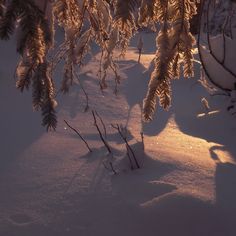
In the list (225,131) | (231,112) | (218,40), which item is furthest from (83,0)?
(231,112)

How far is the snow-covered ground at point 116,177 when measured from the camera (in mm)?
2555

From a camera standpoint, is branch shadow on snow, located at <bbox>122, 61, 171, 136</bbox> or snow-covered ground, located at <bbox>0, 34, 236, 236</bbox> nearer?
snow-covered ground, located at <bbox>0, 34, 236, 236</bbox>

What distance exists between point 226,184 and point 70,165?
1241 millimetres

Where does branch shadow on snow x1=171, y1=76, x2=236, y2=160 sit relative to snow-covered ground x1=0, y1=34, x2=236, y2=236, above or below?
above

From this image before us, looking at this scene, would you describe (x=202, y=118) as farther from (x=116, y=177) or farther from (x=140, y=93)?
(x=116, y=177)

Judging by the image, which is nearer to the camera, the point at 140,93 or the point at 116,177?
the point at 116,177

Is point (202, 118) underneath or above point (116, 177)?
above

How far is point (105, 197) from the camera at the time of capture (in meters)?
2.77

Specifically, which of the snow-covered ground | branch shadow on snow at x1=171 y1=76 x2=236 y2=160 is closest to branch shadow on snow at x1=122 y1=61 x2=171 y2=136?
the snow-covered ground

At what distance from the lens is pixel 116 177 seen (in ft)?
9.97

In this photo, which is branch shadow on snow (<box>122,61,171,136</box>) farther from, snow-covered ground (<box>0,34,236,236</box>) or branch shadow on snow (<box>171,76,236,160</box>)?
branch shadow on snow (<box>171,76,236,160</box>)

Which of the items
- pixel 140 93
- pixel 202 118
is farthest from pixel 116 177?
pixel 140 93

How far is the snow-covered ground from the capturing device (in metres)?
2.55

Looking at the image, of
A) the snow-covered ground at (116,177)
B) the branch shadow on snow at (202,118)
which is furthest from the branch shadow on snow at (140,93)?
the branch shadow on snow at (202,118)
